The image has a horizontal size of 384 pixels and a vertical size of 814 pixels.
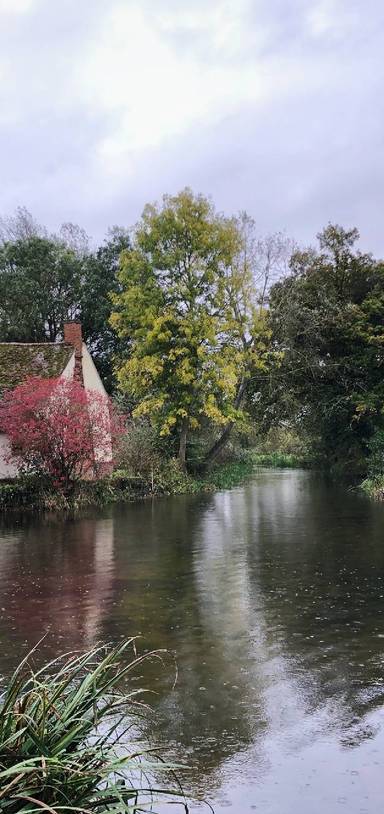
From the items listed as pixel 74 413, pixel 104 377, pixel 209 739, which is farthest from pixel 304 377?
pixel 209 739

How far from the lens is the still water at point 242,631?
4719 mm

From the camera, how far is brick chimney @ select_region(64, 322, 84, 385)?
89.7 ft

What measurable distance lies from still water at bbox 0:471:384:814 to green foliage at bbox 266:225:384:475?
15.2 metres

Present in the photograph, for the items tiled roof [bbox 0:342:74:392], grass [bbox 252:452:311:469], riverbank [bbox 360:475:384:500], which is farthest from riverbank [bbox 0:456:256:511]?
grass [bbox 252:452:311:469]

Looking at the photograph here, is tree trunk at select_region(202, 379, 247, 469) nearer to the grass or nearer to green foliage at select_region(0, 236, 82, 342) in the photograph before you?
the grass

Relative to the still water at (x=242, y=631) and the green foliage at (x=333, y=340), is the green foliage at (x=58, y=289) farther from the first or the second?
the still water at (x=242, y=631)

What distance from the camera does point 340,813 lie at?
420 centimetres

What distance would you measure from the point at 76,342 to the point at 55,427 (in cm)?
785

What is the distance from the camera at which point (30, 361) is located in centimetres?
2695

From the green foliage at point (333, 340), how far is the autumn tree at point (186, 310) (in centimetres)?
311

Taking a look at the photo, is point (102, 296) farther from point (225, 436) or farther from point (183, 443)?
point (183, 443)

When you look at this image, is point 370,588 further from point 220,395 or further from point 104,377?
point 104,377

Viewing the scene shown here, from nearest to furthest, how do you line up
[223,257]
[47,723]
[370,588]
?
[47,723], [370,588], [223,257]

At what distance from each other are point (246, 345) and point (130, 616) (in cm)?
2219
